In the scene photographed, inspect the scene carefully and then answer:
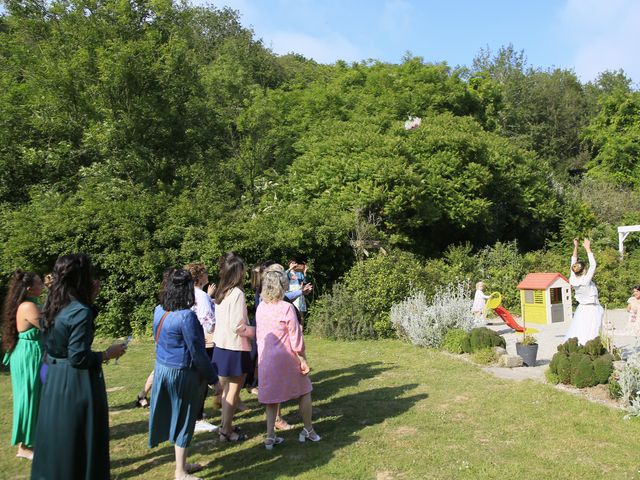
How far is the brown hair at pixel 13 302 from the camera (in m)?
5.20

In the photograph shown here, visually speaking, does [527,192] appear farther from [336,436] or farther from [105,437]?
[105,437]

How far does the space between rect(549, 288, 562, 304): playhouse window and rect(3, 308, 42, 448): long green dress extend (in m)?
12.2

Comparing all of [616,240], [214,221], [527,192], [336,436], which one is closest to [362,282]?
[214,221]

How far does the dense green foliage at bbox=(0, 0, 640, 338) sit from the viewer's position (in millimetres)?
14141

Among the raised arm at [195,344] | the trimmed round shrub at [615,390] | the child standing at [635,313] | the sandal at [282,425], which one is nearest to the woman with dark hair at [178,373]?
the raised arm at [195,344]

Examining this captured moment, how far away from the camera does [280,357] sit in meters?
5.62

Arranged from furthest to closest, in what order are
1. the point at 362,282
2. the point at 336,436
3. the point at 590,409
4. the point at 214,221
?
the point at 214,221 → the point at 362,282 → the point at 590,409 → the point at 336,436

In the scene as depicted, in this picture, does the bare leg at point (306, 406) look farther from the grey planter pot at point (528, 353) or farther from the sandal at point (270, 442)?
the grey planter pot at point (528, 353)

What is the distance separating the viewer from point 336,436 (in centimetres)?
599

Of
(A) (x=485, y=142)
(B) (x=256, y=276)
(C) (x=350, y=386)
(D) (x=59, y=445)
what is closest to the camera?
(D) (x=59, y=445)

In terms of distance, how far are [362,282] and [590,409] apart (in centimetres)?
750

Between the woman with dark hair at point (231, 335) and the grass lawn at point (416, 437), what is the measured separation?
18.1 inches

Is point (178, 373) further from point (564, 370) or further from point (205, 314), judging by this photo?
point (564, 370)

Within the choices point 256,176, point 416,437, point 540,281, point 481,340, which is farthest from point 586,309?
point 256,176
